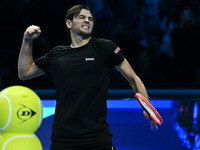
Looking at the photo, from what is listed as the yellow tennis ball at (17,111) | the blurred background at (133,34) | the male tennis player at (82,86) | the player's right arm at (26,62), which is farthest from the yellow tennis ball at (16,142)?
the blurred background at (133,34)

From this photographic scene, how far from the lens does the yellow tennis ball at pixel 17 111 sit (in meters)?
2.75

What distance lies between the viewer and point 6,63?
201 inches

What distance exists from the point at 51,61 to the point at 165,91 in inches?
47.8

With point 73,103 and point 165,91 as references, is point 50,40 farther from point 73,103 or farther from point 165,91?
point 73,103

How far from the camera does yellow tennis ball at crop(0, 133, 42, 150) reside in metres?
2.74

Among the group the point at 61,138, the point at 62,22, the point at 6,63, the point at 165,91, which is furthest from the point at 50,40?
the point at 61,138

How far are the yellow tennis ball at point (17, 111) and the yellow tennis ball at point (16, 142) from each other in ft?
0.11

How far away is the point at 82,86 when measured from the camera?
2.59 metres

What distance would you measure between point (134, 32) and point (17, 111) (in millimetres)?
3048

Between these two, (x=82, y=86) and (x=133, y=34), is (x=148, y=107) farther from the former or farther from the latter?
(x=133, y=34)

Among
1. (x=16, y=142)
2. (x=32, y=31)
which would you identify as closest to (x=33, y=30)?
(x=32, y=31)

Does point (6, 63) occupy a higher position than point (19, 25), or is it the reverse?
point (19, 25)

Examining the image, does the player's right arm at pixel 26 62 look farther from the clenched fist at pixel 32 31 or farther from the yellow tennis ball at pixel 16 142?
the yellow tennis ball at pixel 16 142

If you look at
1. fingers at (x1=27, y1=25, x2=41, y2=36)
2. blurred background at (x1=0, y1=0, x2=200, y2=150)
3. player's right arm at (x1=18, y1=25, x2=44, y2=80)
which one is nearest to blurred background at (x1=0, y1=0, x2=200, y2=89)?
blurred background at (x1=0, y1=0, x2=200, y2=150)
